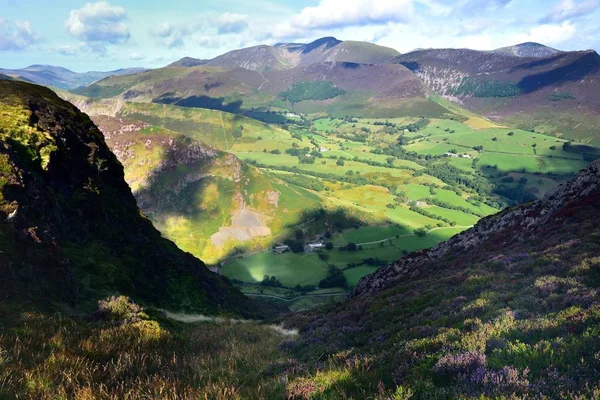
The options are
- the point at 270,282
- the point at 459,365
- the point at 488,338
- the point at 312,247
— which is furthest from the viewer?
the point at 312,247

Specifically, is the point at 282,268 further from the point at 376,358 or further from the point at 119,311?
the point at 376,358

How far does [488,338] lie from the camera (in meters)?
9.75

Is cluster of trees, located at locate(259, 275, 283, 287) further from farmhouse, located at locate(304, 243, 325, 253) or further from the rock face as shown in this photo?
the rock face

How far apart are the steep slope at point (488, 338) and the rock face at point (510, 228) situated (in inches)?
328

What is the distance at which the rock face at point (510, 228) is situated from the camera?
37.7 metres

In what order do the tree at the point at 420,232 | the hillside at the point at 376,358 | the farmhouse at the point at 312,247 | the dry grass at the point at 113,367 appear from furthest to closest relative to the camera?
the tree at the point at 420,232, the farmhouse at the point at 312,247, the hillside at the point at 376,358, the dry grass at the point at 113,367

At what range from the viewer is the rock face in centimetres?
3766

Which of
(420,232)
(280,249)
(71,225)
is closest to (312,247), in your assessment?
(280,249)

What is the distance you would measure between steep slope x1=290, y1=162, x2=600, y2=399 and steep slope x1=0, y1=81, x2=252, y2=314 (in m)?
19.4

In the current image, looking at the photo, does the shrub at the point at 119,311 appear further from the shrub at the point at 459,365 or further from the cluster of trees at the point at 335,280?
the cluster of trees at the point at 335,280

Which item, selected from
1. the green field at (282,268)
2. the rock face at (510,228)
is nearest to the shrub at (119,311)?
the rock face at (510,228)

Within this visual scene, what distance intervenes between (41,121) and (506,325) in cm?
5296

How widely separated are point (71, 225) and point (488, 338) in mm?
40838

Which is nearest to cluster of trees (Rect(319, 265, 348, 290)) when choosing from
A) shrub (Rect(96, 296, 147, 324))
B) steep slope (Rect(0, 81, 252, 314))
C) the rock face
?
steep slope (Rect(0, 81, 252, 314))
